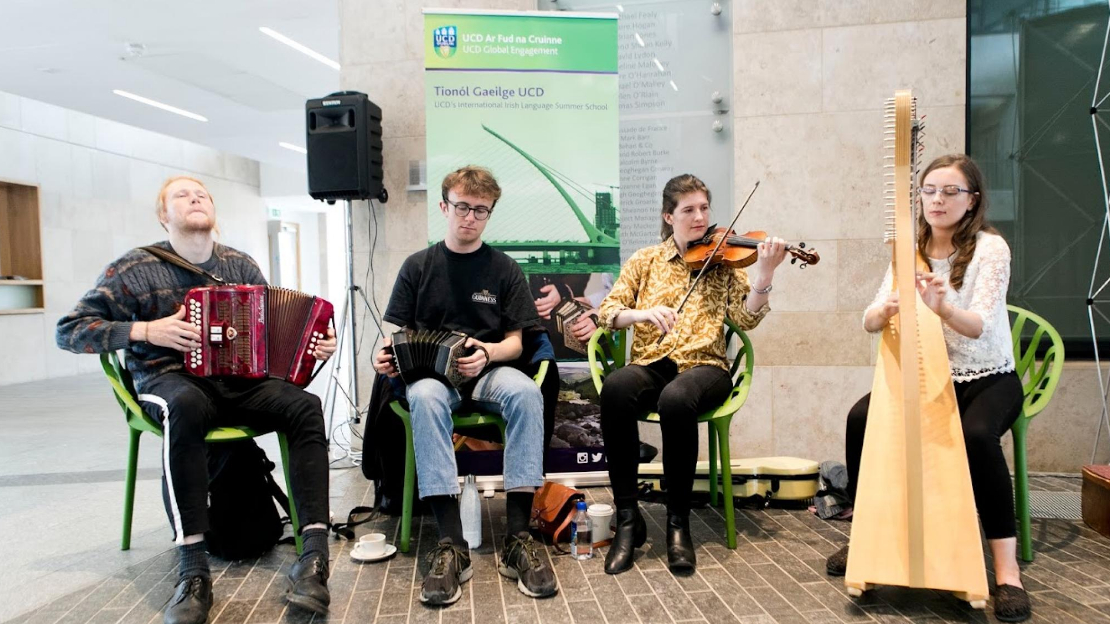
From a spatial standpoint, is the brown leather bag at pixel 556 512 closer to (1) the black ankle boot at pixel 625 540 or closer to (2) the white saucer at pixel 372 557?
(1) the black ankle boot at pixel 625 540

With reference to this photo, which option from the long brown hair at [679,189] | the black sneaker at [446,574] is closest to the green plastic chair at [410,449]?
the black sneaker at [446,574]

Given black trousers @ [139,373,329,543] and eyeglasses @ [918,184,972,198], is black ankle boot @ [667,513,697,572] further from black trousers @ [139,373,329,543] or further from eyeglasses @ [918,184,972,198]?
eyeglasses @ [918,184,972,198]

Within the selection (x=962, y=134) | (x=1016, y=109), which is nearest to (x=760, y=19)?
(x=962, y=134)

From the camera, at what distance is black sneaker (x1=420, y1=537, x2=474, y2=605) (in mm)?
2039

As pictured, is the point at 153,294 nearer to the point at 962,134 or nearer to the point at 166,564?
the point at 166,564

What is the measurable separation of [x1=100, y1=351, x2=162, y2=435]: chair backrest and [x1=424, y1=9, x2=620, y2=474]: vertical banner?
1248 millimetres

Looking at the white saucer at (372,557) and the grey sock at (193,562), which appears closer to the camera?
the grey sock at (193,562)

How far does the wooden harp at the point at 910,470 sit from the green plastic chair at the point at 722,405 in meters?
0.53

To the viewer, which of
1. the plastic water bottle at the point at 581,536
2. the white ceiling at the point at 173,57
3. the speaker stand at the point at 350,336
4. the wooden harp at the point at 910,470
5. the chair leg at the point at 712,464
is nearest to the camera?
the wooden harp at the point at 910,470

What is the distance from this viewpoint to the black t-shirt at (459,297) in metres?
2.56

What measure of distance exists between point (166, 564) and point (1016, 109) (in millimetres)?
3968

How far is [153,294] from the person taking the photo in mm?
2387

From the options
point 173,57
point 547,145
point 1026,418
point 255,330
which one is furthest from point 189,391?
point 173,57

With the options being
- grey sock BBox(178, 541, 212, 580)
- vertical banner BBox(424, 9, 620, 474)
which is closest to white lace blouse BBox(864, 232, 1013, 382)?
vertical banner BBox(424, 9, 620, 474)
